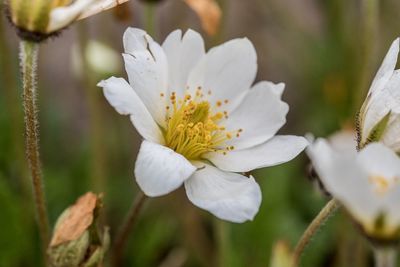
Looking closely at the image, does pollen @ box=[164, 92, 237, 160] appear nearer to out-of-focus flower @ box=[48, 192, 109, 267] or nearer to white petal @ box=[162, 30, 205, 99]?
white petal @ box=[162, 30, 205, 99]

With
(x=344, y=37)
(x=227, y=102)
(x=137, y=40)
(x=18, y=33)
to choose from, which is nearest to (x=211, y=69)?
(x=227, y=102)

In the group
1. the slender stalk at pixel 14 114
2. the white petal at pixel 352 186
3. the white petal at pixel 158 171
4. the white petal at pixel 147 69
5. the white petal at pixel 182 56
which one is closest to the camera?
the white petal at pixel 352 186

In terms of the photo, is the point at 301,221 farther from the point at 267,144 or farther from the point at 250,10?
the point at 250,10

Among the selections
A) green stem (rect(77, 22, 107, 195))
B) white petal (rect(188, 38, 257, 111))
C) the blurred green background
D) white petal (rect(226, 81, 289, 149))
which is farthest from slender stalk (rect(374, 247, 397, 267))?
green stem (rect(77, 22, 107, 195))

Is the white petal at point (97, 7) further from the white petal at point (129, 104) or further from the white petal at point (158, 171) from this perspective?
the white petal at point (158, 171)

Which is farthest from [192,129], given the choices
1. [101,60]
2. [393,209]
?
[101,60]

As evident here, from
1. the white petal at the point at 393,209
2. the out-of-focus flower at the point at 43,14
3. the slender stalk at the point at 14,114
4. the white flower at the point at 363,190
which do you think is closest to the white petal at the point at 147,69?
the out-of-focus flower at the point at 43,14
